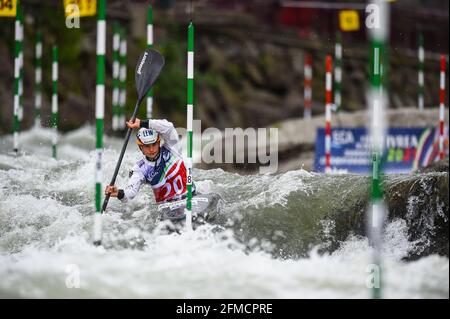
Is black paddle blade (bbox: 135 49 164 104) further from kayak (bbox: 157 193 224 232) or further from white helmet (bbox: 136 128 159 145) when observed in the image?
kayak (bbox: 157 193 224 232)

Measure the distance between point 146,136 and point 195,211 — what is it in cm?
83

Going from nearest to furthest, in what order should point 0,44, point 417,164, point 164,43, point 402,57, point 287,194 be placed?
point 287,194
point 417,164
point 0,44
point 164,43
point 402,57

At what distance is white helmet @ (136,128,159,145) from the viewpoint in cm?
671

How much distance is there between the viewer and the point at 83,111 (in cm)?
1603

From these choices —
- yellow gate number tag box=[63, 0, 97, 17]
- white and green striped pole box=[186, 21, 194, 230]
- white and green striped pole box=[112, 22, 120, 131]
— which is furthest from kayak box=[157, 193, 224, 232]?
white and green striped pole box=[112, 22, 120, 131]

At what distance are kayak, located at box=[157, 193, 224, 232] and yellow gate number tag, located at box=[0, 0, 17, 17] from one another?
11.5 ft

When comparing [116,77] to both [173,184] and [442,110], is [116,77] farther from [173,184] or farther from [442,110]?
[173,184]

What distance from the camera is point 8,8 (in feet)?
29.3

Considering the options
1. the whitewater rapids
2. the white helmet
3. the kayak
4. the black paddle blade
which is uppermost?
the black paddle blade

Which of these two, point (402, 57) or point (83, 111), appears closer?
point (83, 111)

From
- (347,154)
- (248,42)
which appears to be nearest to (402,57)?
(248,42)
